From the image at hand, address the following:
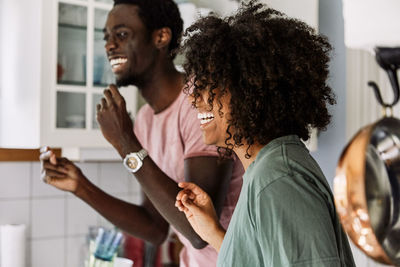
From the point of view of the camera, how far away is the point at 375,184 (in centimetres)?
38

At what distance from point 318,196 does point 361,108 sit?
1.17m

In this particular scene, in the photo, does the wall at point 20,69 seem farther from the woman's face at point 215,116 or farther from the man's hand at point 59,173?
the woman's face at point 215,116

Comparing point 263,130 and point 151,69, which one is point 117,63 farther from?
point 263,130

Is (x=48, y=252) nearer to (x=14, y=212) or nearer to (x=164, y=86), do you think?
(x=14, y=212)

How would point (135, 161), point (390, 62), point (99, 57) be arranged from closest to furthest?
point (390, 62)
point (135, 161)
point (99, 57)

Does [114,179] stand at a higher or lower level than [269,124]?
lower

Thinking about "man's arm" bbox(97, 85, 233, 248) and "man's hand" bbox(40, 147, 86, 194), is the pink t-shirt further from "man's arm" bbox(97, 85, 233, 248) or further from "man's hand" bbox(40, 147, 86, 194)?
"man's hand" bbox(40, 147, 86, 194)

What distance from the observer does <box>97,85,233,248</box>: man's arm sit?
1.07 m

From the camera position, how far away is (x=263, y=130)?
738mm

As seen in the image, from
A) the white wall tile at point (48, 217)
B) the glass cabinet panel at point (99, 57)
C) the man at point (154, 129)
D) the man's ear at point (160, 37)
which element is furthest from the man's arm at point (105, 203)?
the white wall tile at point (48, 217)

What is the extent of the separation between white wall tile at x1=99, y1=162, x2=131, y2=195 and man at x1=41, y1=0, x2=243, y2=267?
77 cm

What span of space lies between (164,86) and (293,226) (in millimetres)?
721

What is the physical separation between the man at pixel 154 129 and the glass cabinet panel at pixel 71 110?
1.22 feet

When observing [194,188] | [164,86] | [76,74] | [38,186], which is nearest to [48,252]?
[38,186]
